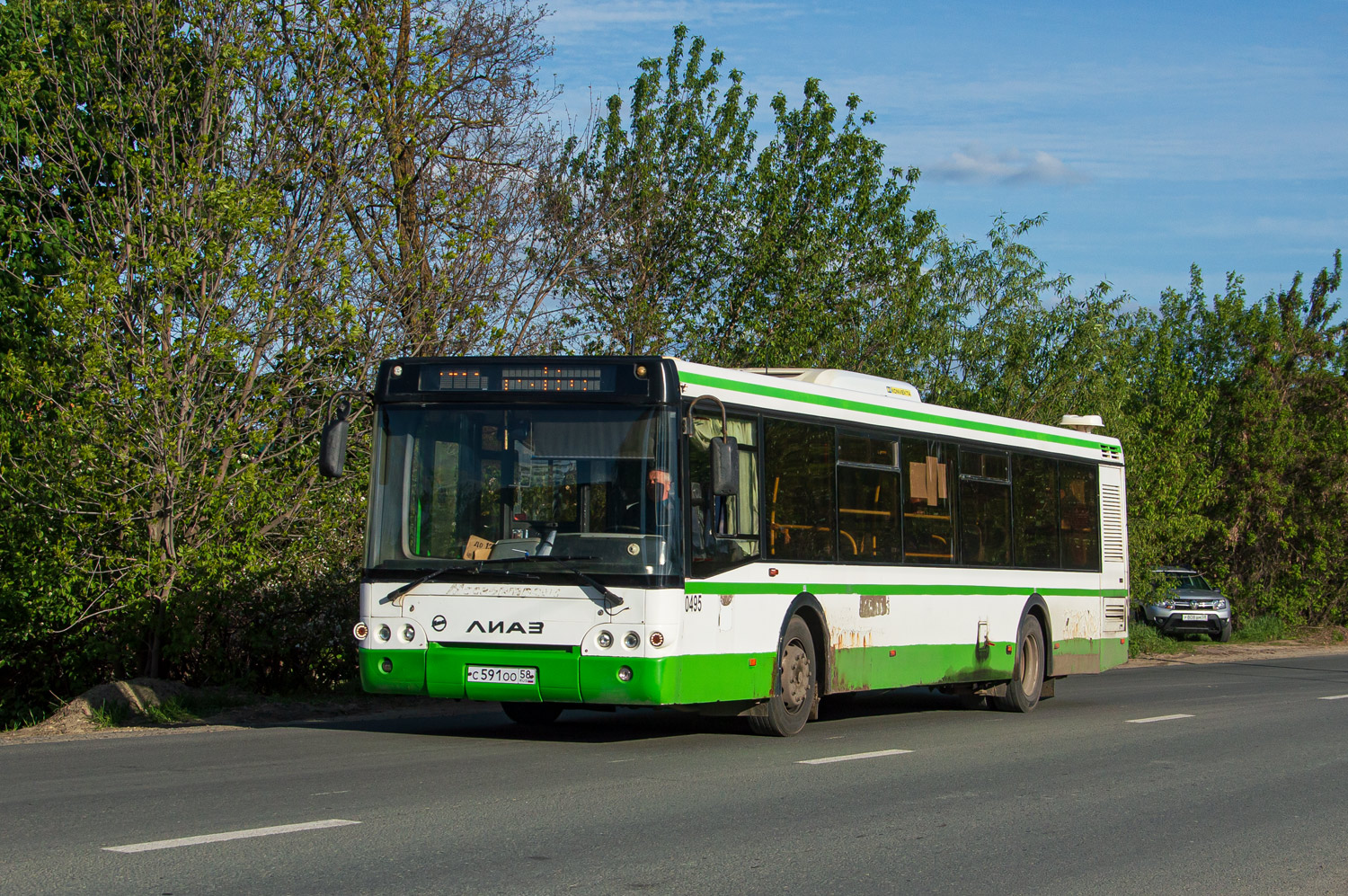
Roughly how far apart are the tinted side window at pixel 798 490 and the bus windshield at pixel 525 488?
152cm

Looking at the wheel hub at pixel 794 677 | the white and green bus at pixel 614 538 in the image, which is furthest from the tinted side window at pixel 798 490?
the wheel hub at pixel 794 677

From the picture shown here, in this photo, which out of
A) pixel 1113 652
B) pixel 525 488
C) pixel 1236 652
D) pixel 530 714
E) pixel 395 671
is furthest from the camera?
pixel 1236 652

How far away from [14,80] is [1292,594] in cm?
3388

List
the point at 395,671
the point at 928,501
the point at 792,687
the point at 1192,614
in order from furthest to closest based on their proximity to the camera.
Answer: the point at 1192,614 < the point at 928,501 < the point at 792,687 < the point at 395,671

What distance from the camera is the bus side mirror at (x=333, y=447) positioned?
11766 millimetres

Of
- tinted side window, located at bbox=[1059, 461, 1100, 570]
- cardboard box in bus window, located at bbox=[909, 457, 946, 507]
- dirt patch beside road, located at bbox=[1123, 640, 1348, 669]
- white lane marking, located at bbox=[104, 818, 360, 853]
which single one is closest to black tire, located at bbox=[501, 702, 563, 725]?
cardboard box in bus window, located at bbox=[909, 457, 946, 507]

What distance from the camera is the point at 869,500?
561 inches

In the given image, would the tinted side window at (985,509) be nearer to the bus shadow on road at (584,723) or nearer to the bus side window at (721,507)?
the bus shadow on road at (584,723)

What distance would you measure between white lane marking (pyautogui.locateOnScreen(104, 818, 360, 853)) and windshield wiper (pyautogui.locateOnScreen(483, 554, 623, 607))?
358 cm

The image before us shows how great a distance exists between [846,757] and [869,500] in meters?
3.19

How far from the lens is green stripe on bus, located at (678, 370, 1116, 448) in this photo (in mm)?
12266

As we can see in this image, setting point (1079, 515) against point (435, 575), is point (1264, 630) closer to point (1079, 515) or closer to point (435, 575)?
point (1079, 515)

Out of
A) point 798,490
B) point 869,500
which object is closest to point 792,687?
point 798,490

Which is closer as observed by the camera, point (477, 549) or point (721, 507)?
point (477, 549)
